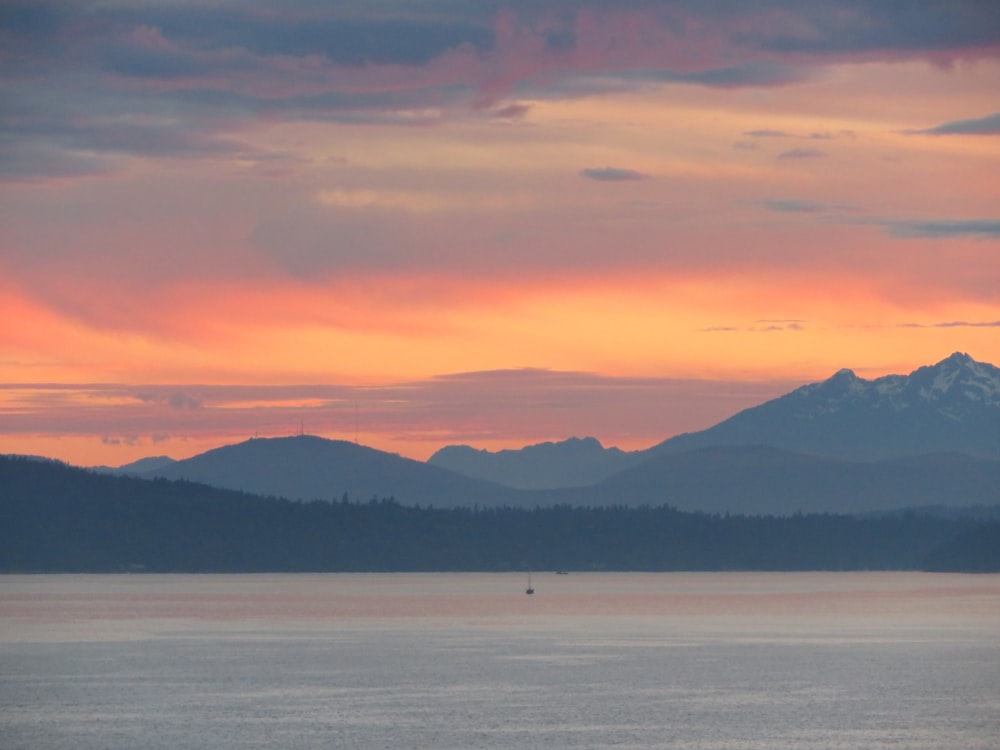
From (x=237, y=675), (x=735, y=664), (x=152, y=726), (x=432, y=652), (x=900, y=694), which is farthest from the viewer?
(x=432, y=652)

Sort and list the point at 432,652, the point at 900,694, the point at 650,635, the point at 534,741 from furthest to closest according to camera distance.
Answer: the point at 650,635
the point at 432,652
the point at 900,694
the point at 534,741

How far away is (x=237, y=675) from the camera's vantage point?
437 feet

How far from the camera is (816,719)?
103750 millimetres

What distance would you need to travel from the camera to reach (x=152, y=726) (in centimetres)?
9900

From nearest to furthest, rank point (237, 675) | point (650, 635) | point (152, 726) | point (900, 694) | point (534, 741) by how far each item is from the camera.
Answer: point (534, 741)
point (152, 726)
point (900, 694)
point (237, 675)
point (650, 635)

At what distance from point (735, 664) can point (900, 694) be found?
96.4ft

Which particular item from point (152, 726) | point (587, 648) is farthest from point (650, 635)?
point (152, 726)

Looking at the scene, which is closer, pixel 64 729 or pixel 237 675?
pixel 64 729

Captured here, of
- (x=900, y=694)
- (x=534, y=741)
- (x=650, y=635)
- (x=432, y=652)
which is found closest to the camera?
(x=534, y=741)

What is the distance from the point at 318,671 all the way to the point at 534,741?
1853 inches

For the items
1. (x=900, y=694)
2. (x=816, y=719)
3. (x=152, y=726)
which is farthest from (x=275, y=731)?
(x=900, y=694)

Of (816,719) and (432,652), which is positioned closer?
(816,719)

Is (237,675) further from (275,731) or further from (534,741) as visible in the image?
(534,741)

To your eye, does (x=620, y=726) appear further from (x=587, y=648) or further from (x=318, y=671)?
(x=587, y=648)
